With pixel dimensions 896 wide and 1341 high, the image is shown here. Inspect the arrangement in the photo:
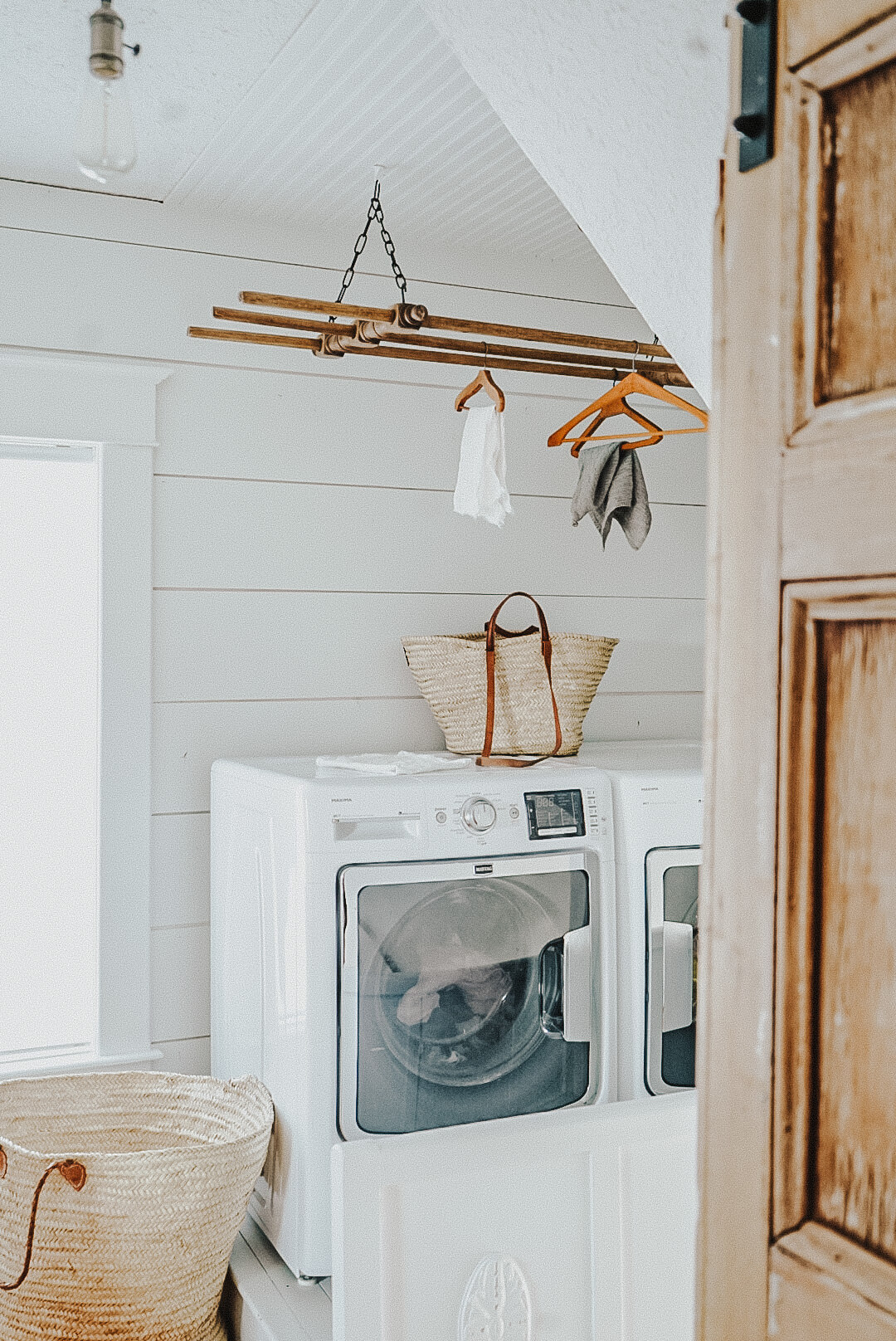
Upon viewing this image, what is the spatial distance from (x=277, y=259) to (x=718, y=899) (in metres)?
2.30

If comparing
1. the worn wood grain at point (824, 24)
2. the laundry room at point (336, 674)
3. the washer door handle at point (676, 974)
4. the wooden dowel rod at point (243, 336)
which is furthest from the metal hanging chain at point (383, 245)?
the worn wood grain at point (824, 24)

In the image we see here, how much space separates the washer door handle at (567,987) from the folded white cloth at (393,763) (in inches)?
16.0

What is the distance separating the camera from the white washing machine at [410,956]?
6.86 ft

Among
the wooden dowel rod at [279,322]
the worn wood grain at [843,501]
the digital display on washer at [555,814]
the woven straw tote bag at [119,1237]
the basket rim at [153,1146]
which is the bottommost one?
the woven straw tote bag at [119,1237]

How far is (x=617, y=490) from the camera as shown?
2549 mm

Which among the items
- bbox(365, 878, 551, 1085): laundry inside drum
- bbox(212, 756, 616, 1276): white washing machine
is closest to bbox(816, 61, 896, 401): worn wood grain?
bbox(212, 756, 616, 1276): white washing machine

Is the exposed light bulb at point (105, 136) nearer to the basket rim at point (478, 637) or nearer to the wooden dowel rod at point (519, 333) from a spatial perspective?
the wooden dowel rod at point (519, 333)

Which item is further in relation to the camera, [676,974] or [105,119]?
[676,974]

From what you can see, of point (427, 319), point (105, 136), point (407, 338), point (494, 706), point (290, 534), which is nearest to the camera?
point (105, 136)

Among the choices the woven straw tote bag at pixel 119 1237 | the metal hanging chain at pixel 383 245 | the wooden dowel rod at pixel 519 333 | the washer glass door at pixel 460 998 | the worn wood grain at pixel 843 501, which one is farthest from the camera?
the metal hanging chain at pixel 383 245

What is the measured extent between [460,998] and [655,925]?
0.42m

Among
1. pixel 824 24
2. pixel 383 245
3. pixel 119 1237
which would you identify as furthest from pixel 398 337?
→ pixel 119 1237

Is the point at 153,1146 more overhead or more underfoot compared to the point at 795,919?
more underfoot

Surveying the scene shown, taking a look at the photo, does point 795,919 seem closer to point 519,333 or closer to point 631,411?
point 519,333
